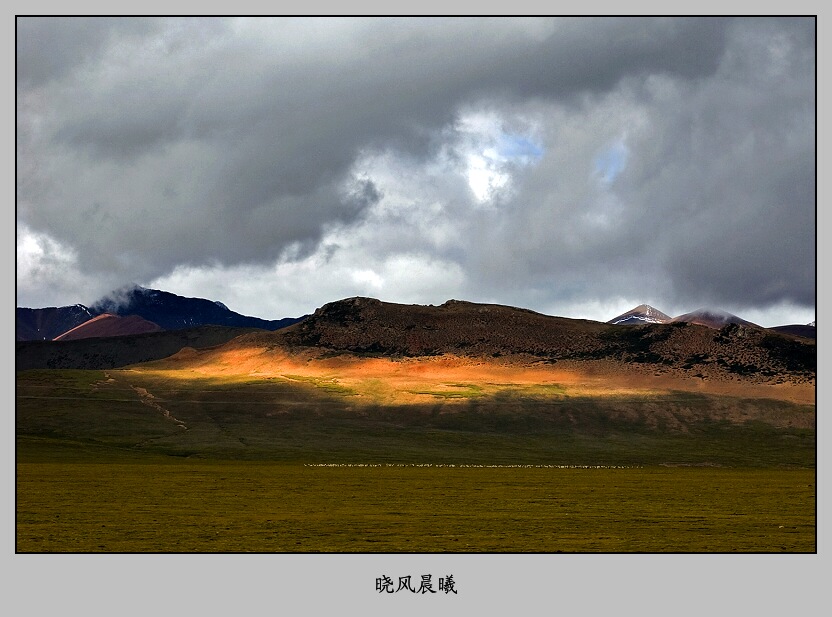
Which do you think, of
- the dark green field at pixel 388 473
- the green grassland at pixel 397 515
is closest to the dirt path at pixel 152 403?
the dark green field at pixel 388 473

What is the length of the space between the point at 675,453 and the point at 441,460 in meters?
44.0

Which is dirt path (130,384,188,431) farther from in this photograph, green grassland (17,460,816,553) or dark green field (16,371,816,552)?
green grassland (17,460,816,553)

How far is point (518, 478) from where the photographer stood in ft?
305

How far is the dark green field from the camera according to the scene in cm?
4291

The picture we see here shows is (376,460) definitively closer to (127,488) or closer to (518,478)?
(518,478)

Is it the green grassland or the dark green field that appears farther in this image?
the dark green field

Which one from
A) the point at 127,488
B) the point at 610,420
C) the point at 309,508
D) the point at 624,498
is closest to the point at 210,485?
the point at 127,488

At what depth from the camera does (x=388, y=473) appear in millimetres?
100312

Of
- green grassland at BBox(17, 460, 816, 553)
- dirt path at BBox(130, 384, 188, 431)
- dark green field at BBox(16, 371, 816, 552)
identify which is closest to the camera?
green grassland at BBox(17, 460, 816, 553)

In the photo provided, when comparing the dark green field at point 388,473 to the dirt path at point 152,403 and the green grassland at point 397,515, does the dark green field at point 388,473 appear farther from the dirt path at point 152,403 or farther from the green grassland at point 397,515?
the dirt path at point 152,403

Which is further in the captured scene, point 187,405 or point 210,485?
point 187,405

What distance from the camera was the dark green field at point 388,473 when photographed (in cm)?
4291

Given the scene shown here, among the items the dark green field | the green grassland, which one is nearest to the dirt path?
the dark green field

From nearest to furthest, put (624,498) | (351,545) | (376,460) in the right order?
(351,545), (624,498), (376,460)
